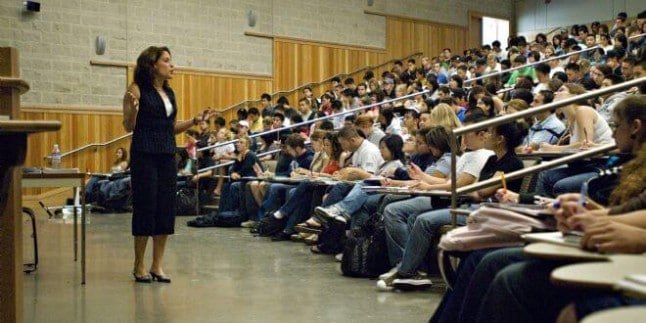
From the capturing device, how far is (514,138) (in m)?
4.44

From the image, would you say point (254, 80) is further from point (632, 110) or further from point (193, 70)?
point (632, 110)

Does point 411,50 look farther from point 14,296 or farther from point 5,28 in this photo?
point 14,296

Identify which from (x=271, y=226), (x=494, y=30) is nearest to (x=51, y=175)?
(x=271, y=226)

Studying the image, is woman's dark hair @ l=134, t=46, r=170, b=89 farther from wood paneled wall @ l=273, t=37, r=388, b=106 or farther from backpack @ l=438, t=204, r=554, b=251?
wood paneled wall @ l=273, t=37, r=388, b=106

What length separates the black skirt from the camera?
17.0 ft

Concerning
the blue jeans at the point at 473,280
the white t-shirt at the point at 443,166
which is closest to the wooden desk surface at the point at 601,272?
the blue jeans at the point at 473,280

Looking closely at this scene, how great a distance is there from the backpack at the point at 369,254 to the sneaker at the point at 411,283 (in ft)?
1.84

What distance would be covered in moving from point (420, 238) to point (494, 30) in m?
17.5

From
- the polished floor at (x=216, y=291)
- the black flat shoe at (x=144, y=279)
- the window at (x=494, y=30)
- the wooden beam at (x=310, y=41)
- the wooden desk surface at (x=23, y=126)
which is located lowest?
the polished floor at (x=216, y=291)

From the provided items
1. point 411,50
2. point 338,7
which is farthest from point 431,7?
point 338,7

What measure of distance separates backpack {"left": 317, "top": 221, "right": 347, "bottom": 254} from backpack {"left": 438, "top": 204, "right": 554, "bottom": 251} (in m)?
3.81

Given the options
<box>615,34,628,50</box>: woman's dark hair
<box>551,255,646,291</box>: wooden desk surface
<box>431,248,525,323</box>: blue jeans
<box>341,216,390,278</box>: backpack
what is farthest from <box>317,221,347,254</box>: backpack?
<box>615,34,628,50</box>: woman's dark hair

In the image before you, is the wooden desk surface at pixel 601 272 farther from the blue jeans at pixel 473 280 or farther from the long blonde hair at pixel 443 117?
the long blonde hair at pixel 443 117

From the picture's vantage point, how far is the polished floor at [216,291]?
425 centimetres
